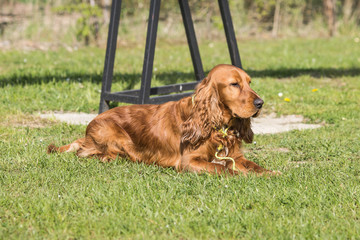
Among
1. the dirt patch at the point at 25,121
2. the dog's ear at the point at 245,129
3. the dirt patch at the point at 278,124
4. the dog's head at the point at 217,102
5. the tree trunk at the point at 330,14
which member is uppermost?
the tree trunk at the point at 330,14

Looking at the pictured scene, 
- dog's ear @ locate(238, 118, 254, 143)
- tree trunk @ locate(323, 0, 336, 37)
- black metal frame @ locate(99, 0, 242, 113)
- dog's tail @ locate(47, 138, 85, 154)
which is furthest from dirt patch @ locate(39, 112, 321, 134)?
tree trunk @ locate(323, 0, 336, 37)

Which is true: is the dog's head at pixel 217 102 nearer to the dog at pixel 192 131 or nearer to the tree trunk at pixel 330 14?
the dog at pixel 192 131

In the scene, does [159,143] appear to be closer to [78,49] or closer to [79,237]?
[79,237]

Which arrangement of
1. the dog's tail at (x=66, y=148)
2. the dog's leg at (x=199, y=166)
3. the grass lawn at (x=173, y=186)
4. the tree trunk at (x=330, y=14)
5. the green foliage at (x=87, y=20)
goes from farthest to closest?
the tree trunk at (x=330, y=14)
the green foliage at (x=87, y=20)
the dog's tail at (x=66, y=148)
the dog's leg at (x=199, y=166)
the grass lawn at (x=173, y=186)

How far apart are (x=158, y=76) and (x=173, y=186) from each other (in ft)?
14.9

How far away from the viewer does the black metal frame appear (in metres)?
4.85

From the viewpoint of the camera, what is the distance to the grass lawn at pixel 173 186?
244 centimetres

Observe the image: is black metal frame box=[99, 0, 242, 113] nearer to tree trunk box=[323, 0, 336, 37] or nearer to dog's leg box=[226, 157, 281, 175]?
dog's leg box=[226, 157, 281, 175]

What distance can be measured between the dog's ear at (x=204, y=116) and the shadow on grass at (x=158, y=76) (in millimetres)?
3292

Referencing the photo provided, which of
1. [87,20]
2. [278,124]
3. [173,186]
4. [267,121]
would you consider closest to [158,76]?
[267,121]

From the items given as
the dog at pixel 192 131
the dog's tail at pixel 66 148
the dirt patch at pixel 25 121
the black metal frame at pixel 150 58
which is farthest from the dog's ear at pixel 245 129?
the dirt patch at pixel 25 121

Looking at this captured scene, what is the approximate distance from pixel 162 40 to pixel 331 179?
9.66 metres

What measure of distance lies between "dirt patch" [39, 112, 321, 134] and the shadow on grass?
3.96 ft

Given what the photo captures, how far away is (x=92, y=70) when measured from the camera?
25.7 feet
